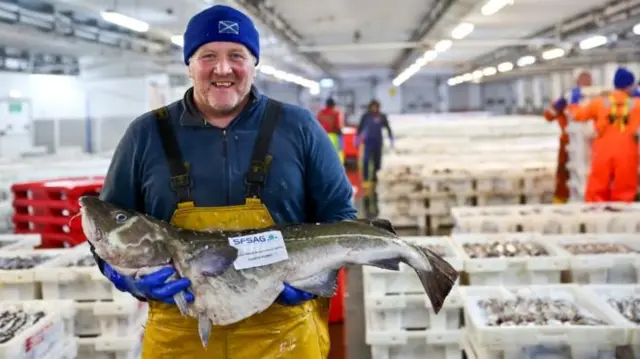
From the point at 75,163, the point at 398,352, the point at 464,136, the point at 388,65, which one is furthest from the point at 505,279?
the point at 388,65

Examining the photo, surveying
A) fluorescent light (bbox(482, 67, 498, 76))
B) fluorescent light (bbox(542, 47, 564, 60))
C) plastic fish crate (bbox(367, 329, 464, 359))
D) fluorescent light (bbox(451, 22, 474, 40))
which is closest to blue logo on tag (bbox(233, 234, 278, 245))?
plastic fish crate (bbox(367, 329, 464, 359))

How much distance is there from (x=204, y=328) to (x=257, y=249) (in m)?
0.28

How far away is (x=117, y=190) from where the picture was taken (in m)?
2.08

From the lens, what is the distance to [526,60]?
Result: 54.3ft

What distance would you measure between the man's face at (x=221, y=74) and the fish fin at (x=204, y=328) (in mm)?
648

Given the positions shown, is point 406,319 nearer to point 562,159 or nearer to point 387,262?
point 387,262

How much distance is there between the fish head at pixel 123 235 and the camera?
188 centimetres

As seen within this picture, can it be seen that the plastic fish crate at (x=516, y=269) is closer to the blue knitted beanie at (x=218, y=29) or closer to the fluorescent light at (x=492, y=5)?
the blue knitted beanie at (x=218, y=29)

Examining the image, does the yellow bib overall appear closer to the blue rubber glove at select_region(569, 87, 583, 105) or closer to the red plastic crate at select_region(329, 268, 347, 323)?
the red plastic crate at select_region(329, 268, 347, 323)

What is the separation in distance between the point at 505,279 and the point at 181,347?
8.89 feet

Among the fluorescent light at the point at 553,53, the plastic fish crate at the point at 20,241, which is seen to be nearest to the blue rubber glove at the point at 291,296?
the plastic fish crate at the point at 20,241

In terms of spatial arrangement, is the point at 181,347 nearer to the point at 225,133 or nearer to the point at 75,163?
the point at 225,133

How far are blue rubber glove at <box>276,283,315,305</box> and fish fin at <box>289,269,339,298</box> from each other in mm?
14

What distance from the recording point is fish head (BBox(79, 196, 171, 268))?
1879 millimetres
